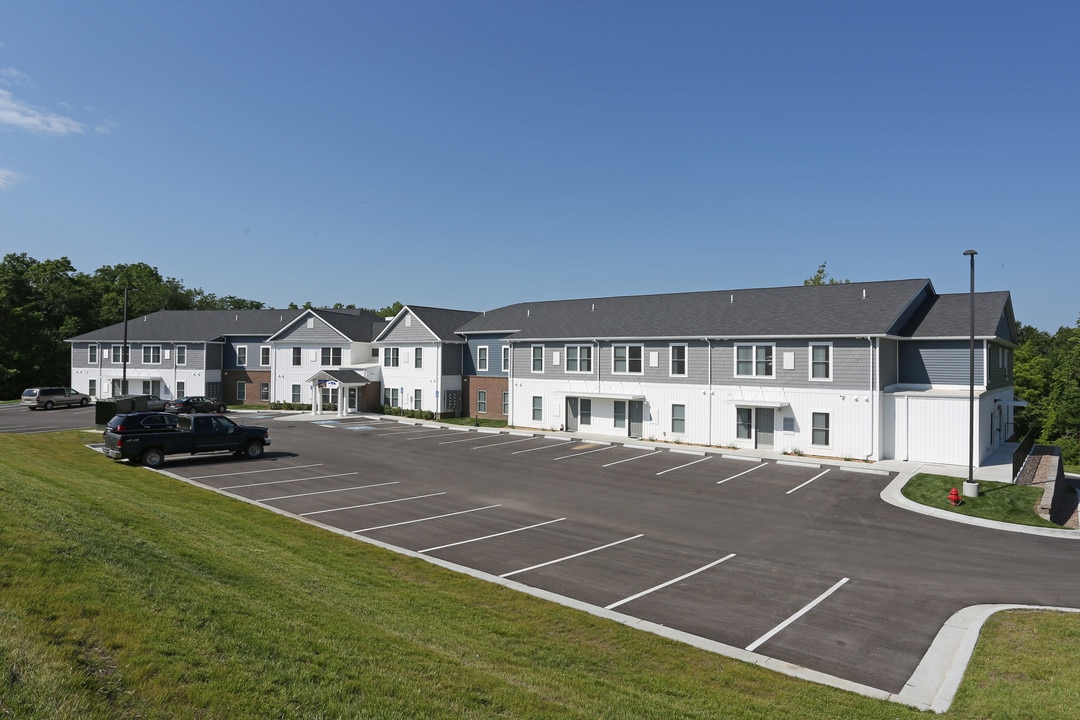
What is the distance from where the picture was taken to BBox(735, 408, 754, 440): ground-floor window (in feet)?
101

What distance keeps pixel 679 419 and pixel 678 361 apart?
3038mm

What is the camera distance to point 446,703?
5.86 m

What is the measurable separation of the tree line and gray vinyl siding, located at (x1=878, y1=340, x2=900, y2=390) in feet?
123

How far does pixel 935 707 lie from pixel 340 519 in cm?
1385

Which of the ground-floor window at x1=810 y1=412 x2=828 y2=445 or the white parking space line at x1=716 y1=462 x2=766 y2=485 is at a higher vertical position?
the ground-floor window at x1=810 y1=412 x2=828 y2=445

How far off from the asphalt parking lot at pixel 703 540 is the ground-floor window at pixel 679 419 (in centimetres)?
410

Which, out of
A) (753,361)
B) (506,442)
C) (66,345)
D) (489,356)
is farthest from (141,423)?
(66,345)

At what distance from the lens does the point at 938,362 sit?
94.2ft

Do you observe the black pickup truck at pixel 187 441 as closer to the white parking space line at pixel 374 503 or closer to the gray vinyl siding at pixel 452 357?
the white parking space line at pixel 374 503

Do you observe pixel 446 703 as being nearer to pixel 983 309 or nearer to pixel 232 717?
pixel 232 717

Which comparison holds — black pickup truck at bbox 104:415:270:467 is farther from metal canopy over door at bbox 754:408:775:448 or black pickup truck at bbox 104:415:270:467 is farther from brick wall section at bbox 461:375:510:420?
metal canopy over door at bbox 754:408:775:448

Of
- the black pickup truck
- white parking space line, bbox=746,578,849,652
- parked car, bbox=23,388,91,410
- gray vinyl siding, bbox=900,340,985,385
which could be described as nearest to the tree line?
parked car, bbox=23,388,91,410

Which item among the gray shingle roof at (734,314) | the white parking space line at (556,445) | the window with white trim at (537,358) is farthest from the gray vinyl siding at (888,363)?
the window with white trim at (537,358)

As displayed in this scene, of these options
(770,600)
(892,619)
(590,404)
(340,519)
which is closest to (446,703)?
(770,600)
